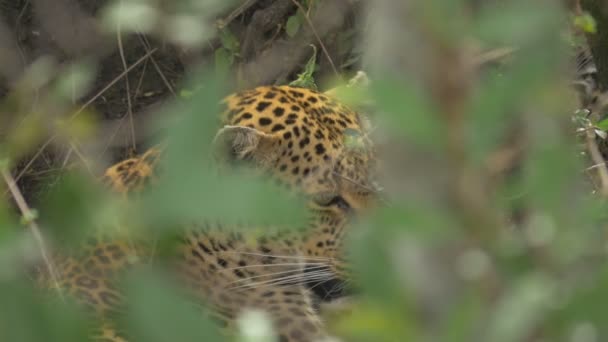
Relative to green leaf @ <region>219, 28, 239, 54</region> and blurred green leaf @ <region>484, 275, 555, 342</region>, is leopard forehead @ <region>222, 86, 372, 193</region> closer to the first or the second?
green leaf @ <region>219, 28, 239, 54</region>

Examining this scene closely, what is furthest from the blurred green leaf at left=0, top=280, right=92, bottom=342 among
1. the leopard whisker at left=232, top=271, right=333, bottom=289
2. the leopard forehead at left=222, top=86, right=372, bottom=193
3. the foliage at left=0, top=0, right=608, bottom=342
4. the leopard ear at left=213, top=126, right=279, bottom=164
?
the leopard forehead at left=222, top=86, right=372, bottom=193

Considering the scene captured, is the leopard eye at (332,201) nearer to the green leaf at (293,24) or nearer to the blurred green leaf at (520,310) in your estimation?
the green leaf at (293,24)

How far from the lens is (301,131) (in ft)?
13.7

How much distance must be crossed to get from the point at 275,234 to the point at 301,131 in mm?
534

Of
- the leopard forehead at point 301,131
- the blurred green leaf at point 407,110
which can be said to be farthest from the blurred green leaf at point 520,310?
the leopard forehead at point 301,131

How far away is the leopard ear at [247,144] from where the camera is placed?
3.90 metres

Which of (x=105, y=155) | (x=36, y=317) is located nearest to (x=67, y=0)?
(x=105, y=155)

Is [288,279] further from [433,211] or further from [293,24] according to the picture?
[433,211]

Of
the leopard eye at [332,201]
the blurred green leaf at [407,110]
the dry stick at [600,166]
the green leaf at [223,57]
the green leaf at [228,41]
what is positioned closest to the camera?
the blurred green leaf at [407,110]

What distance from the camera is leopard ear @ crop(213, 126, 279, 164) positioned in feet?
12.8

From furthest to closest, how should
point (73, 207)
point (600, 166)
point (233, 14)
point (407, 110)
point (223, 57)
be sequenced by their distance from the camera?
1. point (223, 57)
2. point (233, 14)
3. point (600, 166)
4. point (73, 207)
5. point (407, 110)

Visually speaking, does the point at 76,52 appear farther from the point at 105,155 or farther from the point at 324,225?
the point at 324,225

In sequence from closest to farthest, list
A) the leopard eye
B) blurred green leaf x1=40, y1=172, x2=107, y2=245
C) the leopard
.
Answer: blurred green leaf x1=40, y1=172, x2=107, y2=245
the leopard
the leopard eye

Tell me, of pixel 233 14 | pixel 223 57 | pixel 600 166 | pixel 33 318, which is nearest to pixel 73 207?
pixel 33 318
